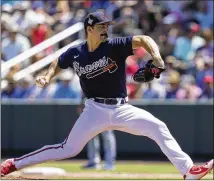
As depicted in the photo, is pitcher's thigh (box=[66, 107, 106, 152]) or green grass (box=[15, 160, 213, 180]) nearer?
pitcher's thigh (box=[66, 107, 106, 152])

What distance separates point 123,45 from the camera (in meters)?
8.09

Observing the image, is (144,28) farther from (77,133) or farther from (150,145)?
(77,133)

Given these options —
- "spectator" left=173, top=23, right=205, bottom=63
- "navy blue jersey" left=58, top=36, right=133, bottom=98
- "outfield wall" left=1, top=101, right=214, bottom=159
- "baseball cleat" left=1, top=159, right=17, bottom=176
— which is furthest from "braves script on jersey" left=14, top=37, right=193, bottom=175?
"spectator" left=173, top=23, right=205, bottom=63

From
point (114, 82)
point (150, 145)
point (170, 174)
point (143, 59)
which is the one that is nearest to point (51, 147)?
point (114, 82)

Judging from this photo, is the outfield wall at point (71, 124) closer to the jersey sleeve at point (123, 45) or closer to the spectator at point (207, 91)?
the spectator at point (207, 91)

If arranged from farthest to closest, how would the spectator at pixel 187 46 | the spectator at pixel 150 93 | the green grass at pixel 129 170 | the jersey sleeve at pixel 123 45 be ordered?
the spectator at pixel 187 46 → the spectator at pixel 150 93 → the green grass at pixel 129 170 → the jersey sleeve at pixel 123 45

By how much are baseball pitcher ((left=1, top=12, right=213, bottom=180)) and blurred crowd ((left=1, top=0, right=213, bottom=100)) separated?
6406mm

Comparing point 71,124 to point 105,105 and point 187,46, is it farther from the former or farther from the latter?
point 105,105

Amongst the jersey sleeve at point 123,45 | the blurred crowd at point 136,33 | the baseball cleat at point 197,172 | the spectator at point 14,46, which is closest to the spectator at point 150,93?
the blurred crowd at point 136,33

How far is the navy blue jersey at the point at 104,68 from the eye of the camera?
8180 mm

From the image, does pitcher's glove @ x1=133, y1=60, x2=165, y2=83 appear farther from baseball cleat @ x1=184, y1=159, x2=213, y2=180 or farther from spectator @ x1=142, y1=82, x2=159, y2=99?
spectator @ x1=142, y1=82, x2=159, y2=99

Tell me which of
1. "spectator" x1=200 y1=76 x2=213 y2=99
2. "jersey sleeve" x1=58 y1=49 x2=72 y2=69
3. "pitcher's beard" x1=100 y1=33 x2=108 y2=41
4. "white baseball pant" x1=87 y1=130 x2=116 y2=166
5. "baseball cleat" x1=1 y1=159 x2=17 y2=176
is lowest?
"white baseball pant" x1=87 y1=130 x2=116 y2=166

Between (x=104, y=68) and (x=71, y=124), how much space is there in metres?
7.07

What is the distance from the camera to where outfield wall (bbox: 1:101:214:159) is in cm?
1473
